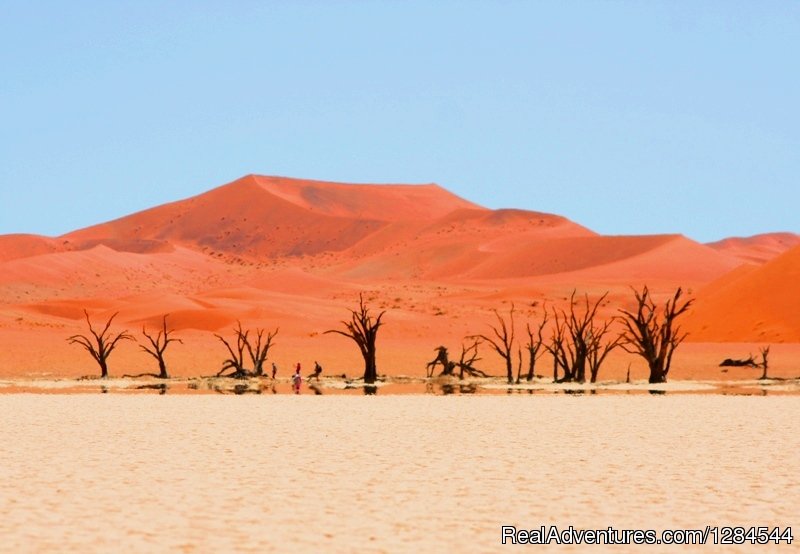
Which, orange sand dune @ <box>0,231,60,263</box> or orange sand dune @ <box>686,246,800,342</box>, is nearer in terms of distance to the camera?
orange sand dune @ <box>686,246,800,342</box>

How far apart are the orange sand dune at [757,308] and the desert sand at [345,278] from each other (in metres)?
0.11

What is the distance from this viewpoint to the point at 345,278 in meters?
116

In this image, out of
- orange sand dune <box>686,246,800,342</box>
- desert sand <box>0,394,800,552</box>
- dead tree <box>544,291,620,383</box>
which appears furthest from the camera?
orange sand dune <box>686,246,800,342</box>

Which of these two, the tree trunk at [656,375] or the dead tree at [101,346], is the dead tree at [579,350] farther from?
the dead tree at [101,346]

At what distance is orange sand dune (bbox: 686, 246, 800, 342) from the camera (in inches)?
2133

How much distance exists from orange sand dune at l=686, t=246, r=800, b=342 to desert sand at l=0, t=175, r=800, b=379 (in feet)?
0.37

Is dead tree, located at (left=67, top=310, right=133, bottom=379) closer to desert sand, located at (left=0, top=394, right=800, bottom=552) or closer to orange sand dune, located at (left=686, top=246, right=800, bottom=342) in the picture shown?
desert sand, located at (left=0, top=394, right=800, bottom=552)

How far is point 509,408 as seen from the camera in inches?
867

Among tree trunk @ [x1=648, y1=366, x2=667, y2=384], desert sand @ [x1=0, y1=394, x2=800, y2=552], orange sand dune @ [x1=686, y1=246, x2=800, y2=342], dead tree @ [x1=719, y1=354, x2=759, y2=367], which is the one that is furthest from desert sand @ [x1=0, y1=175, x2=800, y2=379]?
desert sand @ [x1=0, y1=394, x2=800, y2=552]

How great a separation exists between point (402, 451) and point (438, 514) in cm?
489

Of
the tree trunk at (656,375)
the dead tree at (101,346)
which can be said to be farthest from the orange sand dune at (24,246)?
the tree trunk at (656,375)

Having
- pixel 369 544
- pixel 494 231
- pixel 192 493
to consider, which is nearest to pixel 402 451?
pixel 192 493

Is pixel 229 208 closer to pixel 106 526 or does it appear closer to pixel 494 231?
pixel 494 231

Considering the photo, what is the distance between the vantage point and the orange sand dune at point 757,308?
54.2 metres
